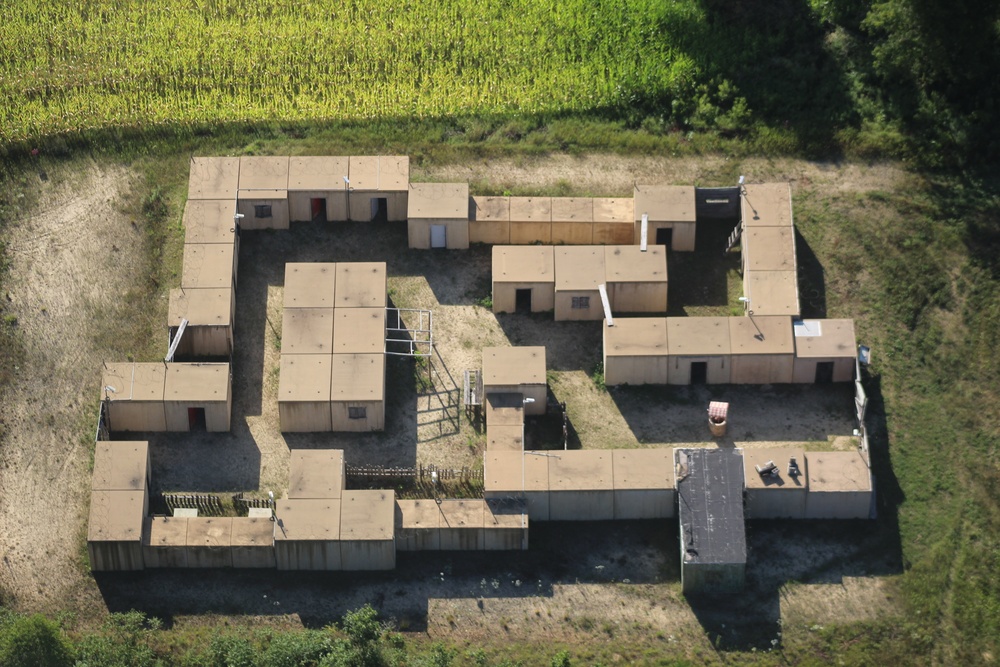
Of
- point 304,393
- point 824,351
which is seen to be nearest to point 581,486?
point 304,393

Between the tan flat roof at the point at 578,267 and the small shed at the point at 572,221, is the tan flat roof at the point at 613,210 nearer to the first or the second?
the small shed at the point at 572,221

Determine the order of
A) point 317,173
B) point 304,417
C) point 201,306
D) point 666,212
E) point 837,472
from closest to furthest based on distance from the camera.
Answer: point 837,472 < point 304,417 < point 201,306 < point 666,212 < point 317,173

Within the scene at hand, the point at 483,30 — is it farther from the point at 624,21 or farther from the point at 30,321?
the point at 30,321

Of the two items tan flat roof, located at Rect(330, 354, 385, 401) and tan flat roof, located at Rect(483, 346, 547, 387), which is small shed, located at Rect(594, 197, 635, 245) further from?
tan flat roof, located at Rect(330, 354, 385, 401)

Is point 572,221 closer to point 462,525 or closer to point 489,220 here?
point 489,220

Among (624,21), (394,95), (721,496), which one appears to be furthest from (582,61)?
(721,496)
